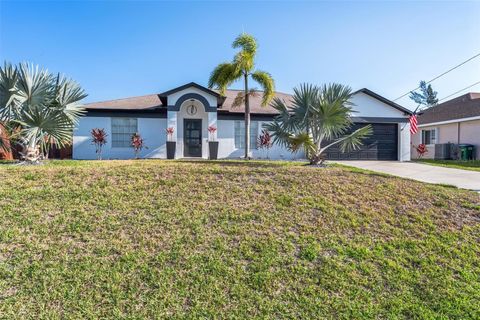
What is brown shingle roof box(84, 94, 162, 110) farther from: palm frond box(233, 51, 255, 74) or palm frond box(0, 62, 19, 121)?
palm frond box(0, 62, 19, 121)

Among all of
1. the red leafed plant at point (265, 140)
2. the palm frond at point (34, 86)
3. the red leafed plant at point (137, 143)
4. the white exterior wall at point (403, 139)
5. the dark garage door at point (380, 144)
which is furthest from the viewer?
the white exterior wall at point (403, 139)

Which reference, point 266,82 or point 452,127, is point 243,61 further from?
point 452,127

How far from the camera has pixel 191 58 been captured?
16672 millimetres

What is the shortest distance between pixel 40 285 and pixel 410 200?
22.6ft

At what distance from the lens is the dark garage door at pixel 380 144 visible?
60.7 feet

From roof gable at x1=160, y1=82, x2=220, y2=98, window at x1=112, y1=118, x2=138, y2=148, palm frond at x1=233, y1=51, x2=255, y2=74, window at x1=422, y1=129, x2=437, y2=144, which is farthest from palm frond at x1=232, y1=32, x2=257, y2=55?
window at x1=422, y1=129, x2=437, y2=144

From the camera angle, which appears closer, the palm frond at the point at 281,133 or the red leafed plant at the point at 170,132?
the palm frond at the point at 281,133

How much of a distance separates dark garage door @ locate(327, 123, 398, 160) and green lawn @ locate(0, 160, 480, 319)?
11964 mm

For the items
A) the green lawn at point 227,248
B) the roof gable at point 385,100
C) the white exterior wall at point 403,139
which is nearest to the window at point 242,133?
the roof gable at point 385,100

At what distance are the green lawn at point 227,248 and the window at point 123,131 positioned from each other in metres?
10.2

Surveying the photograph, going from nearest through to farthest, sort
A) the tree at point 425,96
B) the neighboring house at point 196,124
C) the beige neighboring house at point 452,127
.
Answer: the neighboring house at point 196,124 < the beige neighboring house at point 452,127 < the tree at point 425,96

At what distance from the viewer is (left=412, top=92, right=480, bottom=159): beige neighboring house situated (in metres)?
21.0

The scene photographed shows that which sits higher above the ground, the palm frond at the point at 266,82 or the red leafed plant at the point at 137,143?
the palm frond at the point at 266,82

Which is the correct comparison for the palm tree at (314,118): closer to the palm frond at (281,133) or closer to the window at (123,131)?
the palm frond at (281,133)
